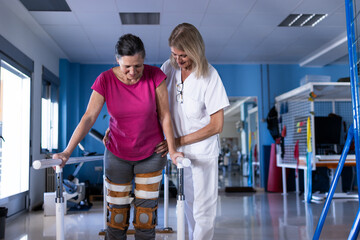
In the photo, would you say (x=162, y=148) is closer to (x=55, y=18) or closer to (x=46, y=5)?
(x=46, y=5)

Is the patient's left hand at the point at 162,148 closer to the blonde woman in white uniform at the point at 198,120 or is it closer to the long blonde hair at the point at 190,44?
the blonde woman in white uniform at the point at 198,120

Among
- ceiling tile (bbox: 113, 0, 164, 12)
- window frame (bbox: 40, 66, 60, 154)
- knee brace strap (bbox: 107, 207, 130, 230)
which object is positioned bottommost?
knee brace strap (bbox: 107, 207, 130, 230)

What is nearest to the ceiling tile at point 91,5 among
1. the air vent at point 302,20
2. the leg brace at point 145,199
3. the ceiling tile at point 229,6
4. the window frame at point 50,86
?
the ceiling tile at point 229,6

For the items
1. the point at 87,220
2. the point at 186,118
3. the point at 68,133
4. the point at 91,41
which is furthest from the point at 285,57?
the point at 186,118

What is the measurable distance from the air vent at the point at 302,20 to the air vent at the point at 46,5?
3.15m

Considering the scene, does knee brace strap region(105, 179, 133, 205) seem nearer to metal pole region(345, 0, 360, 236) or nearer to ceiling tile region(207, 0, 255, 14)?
metal pole region(345, 0, 360, 236)

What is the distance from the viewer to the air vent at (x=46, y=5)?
4.70 meters

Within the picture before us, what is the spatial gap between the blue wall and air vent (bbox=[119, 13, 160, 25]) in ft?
7.92

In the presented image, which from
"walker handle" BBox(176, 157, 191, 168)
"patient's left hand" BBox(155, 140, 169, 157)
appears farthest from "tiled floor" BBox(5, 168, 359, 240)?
"walker handle" BBox(176, 157, 191, 168)

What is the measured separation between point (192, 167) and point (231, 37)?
15.2 feet

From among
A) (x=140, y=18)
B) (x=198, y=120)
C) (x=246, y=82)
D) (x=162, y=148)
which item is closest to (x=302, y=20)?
(x=140, y=18)

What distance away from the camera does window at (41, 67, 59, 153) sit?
6551mm

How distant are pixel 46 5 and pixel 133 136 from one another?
148 inches

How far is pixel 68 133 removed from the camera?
739cm
